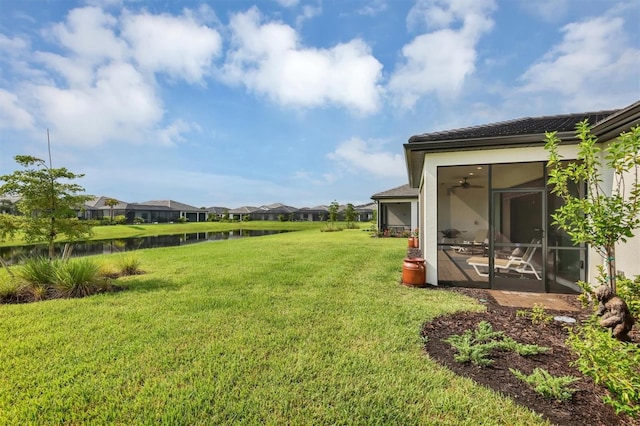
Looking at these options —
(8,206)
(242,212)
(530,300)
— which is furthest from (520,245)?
(242,212)

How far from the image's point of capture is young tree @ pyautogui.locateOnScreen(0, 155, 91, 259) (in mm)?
6348

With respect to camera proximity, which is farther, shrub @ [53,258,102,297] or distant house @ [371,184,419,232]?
distant house @ [371,184,419,232]

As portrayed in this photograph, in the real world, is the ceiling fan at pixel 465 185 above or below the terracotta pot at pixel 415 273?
above

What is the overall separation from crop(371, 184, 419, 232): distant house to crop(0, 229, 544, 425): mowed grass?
52.9ft

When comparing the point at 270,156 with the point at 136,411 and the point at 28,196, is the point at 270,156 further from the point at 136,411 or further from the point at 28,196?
the point at 136,411

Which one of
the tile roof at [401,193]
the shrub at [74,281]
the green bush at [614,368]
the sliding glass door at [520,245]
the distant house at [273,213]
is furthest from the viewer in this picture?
the distant house at [273,213]

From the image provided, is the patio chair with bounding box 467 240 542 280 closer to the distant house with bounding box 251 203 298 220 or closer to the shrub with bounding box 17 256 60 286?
the shrub with bounding box 17 256 60 286

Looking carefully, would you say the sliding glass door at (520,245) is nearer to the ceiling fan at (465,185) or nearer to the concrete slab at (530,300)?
the concrete slab at (530,300)

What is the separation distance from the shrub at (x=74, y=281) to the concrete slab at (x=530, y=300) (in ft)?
29.2

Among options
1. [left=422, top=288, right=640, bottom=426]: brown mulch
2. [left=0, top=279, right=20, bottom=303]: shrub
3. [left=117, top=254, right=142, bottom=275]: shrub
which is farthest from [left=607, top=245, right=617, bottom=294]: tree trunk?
[left=117, top=254, right=142, bottom=275]: shrub

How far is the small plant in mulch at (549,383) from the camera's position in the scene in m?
2.61

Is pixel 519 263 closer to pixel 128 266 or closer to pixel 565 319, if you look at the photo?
pixel 565 319

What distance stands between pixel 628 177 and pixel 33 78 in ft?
53.5

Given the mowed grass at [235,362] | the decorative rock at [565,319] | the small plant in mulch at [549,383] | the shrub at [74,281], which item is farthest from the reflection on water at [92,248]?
the decorative rock at [565,319]
